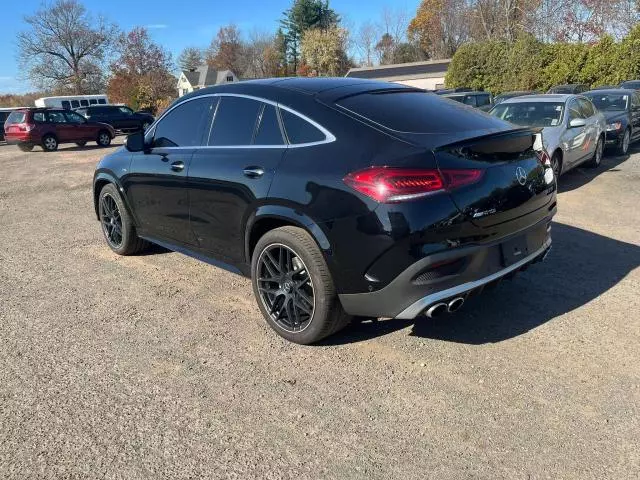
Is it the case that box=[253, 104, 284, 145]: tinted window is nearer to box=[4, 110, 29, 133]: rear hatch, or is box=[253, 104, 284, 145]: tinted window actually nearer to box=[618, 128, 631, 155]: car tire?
box=[618, 128, 631, 155]: car tire

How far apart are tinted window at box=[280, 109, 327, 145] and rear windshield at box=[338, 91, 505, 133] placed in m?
0.27

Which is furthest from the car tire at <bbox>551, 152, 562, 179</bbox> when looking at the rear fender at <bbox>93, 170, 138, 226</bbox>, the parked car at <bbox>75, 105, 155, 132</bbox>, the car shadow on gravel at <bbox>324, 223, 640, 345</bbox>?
the parked car at <bbox>75, 105, 155, 132</bbox>

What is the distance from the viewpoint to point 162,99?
165ft

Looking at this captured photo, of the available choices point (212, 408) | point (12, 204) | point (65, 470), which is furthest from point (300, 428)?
point (12, 204)

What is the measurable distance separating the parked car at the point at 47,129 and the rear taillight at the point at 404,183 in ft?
70.8

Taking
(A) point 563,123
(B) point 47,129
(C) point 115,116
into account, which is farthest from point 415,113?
(C) point 115,116

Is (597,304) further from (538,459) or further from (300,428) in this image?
(300,428)

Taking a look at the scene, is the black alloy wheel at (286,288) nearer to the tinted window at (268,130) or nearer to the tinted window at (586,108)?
the tinted window at (268,130)

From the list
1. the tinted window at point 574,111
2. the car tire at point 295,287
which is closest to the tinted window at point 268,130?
the car tire at point 295,287

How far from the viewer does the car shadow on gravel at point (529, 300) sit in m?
3.77

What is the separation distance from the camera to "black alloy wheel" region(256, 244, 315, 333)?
357cm

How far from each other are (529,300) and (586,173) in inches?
280

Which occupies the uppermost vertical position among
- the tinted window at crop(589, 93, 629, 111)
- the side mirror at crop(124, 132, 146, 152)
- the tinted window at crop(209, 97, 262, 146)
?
the tinted window at crop(209, 97, 262, 146)

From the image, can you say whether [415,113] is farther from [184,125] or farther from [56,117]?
[56,117]
